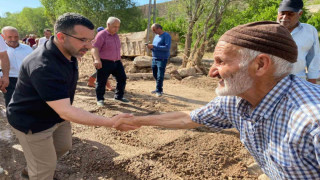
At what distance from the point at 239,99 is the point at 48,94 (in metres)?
→ 1.43

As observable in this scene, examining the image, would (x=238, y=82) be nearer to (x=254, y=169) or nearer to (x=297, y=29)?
(x=297, y=29)

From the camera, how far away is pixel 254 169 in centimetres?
307

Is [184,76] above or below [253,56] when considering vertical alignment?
below

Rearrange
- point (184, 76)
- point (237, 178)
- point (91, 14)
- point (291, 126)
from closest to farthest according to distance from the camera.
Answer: point (291, 126) → point (237, 178) → point (184, 76) → point (91, 14)

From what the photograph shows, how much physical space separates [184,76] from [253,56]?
25.9ft

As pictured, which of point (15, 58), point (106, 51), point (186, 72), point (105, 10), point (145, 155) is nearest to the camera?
point (145, 155)

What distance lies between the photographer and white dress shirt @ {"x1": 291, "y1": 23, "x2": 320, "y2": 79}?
2.85 metres

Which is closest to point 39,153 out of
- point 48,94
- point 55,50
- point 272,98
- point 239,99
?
point 48,94

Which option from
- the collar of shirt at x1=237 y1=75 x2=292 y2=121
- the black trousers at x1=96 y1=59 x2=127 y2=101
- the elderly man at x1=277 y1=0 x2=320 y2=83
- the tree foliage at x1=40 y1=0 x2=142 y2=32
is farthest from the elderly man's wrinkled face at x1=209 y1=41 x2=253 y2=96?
the tree foliage at x1=40 y1=0 x2=142 y2=32

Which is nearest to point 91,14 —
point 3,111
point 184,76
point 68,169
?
point 184,76

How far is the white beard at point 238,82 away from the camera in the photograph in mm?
1394

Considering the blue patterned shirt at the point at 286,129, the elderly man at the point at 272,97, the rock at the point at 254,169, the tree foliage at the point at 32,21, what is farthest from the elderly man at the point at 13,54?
the tree foliage at the point at 32,21

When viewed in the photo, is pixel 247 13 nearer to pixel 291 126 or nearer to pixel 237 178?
pixel 237 178

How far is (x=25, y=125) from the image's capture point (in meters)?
2.07
